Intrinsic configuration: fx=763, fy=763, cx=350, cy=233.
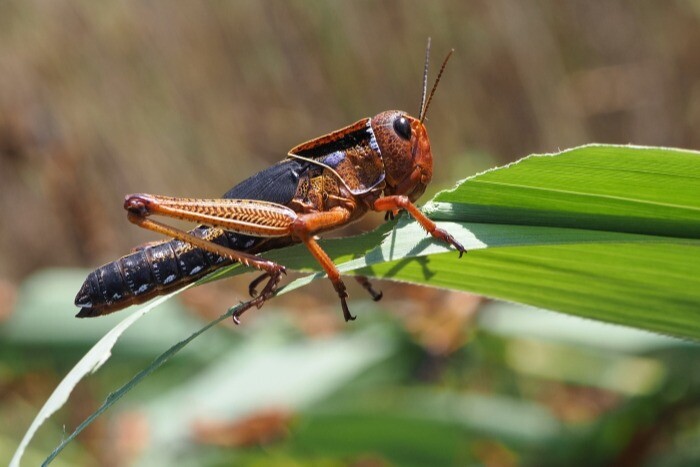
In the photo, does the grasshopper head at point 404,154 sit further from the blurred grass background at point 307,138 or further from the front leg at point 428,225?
the blurred grass background at point 307,138

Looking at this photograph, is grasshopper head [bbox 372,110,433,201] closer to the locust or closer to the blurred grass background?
the locust

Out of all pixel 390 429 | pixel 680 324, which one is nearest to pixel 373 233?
pixel 680 324

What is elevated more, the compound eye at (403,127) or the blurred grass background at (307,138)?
the compound eye at (403,127)

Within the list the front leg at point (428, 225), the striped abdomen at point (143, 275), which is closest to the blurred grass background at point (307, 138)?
the striped abdomen at point (143, 275)

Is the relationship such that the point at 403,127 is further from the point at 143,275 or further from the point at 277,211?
the point at 143,275

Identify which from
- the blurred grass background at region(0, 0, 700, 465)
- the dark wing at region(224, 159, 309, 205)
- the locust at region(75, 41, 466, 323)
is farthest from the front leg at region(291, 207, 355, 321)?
the blurred grass background at region(0, 0, 700, 465)

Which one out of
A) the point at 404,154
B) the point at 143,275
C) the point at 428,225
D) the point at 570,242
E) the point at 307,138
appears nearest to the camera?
the point at 570,242

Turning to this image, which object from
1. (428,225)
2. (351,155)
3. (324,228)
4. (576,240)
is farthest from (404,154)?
(576,240)
